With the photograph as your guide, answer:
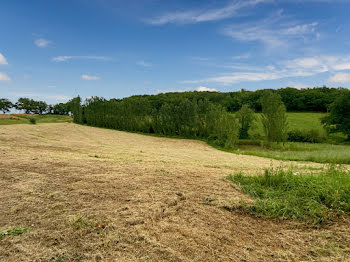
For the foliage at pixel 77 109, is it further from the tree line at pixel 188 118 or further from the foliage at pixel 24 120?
the foliage at pixel 24 120

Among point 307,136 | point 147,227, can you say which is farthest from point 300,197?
point 307,136

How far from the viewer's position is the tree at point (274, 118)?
123ft

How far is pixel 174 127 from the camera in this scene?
49094mm

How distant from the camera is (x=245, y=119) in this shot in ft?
152

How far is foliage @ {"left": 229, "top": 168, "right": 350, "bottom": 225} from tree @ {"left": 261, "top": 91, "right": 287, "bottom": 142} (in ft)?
114

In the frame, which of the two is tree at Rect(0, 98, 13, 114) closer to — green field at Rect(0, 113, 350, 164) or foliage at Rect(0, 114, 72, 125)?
foliage at Rect(0, 114, 72, 125)

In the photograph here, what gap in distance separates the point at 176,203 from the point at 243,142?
4115 centimetres

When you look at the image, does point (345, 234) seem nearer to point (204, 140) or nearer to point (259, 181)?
point (259, 181)

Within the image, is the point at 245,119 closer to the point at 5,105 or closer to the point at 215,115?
the point at 215,115

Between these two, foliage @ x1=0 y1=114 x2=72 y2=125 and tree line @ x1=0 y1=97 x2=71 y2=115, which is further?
tree line @ x1=0 y1=97 x2=71 y2=115

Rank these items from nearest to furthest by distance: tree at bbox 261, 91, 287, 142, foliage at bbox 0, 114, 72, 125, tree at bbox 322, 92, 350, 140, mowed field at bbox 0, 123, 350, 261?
mowed field at bbox 0, 123, 350, 261, tree at bbox 261, 91, 287, 142, tree at bbox 322, 92, 350, 140, foliage at bbox 0, 114, 72, 125

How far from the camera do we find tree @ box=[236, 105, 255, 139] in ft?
150

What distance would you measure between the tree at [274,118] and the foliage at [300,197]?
3466 cm

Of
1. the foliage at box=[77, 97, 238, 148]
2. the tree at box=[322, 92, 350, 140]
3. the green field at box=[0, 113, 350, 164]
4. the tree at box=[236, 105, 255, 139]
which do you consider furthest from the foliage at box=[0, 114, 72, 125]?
the tree at box=[322, 92, 350, 140]
